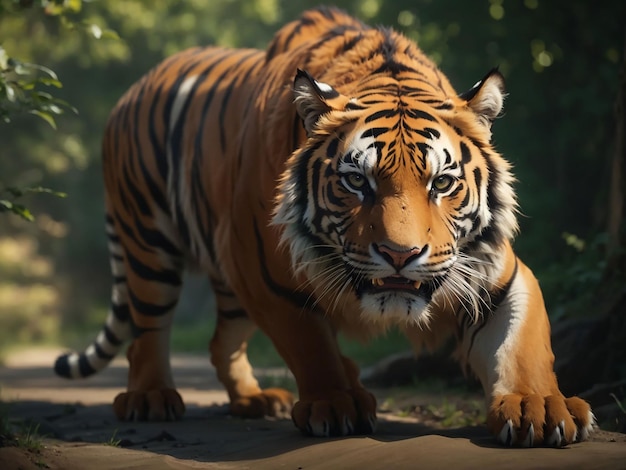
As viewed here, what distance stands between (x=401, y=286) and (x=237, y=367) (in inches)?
91.6

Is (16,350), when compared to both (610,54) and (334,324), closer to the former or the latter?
(610,54)

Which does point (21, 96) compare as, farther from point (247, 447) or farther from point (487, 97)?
point (487, 97)

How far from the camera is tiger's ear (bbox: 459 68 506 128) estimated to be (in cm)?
434

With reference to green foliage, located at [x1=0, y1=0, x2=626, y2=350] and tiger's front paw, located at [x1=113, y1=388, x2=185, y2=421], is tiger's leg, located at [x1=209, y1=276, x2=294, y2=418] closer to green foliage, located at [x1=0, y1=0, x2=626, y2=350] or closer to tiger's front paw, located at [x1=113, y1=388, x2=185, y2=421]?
tiger's front paw, located at [x1=113, y1=388, x2=185, y2=421]

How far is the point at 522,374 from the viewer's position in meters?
4.08

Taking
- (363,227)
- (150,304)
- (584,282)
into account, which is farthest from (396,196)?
(584,282)

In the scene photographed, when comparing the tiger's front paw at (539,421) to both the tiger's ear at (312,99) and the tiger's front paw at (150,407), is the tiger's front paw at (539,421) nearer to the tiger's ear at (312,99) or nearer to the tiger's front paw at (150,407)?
the tiger's ear at (312,99)

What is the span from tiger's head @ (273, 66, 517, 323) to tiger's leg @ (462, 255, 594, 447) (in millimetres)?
162

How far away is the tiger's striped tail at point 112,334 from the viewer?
678cm

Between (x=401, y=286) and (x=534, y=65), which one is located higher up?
(x=534, y=65)

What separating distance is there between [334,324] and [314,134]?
2.76 feet

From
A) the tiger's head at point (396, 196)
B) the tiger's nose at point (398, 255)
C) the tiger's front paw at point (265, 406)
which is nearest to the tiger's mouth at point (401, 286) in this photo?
the tiger's head at point (396, 196)

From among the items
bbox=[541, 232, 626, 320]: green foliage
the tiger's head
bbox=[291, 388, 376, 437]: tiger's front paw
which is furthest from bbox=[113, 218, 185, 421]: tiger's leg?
bbox=[541, 232, 626, 320]: green foliage

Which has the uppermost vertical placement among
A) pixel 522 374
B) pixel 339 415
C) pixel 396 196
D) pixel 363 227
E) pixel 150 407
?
pixel 396 196
